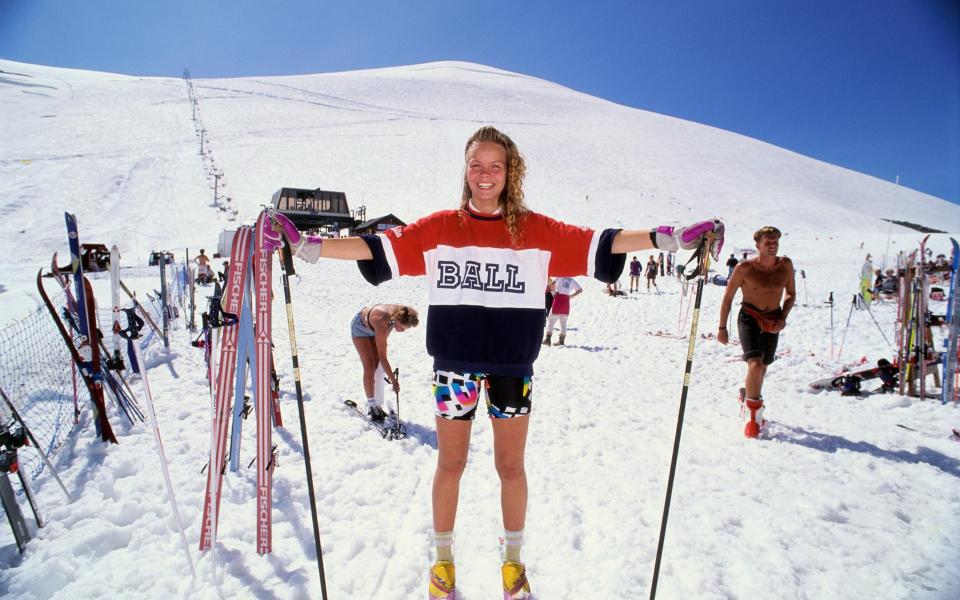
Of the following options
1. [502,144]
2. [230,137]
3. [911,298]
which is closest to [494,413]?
[502,144]

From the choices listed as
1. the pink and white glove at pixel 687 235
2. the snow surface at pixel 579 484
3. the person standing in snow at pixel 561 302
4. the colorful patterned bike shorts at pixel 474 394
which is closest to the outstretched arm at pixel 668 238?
the pink and white glove at pixel 687 235

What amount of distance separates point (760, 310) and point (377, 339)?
13.2 feet

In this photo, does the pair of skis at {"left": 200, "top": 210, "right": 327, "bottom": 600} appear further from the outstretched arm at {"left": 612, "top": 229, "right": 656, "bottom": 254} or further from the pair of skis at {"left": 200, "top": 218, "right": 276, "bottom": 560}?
the outstretched arm at {"left": 612, "top": 229, "right": 656, "bottom": 254}

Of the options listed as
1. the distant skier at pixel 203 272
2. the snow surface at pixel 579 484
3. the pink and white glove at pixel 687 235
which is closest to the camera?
the pink and white glove at pixel 687 235

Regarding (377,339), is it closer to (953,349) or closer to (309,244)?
(309,244)

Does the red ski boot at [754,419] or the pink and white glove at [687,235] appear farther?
the red ski boot at [754,419]

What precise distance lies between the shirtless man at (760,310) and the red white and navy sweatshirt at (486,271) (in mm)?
3075

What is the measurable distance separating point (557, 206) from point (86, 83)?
78341 millimetres

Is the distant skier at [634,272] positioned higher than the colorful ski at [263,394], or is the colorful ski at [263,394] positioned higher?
the distant skier at [634,272]

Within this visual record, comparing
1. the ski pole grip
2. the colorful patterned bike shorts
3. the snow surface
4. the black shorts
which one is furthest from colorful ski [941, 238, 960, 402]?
the ski pole grip

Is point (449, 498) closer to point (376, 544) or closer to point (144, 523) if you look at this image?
point (376, 544)

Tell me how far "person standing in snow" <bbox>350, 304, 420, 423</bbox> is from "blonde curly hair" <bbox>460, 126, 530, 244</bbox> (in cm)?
275

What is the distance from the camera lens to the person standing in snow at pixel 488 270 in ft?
7.58

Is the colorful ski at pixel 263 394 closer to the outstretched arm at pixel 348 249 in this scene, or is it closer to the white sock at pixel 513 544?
the outstretched arm at pixel 348 249
